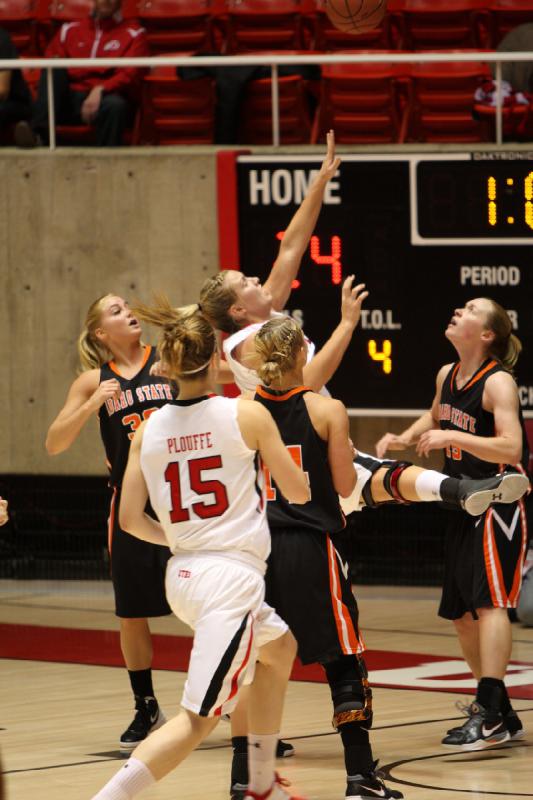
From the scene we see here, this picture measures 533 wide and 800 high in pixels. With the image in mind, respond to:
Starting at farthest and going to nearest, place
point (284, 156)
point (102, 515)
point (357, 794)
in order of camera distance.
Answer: point (102, 515) → point (284, 156) → point (357, 794)

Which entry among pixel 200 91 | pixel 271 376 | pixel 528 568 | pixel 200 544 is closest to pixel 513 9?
pixel 200 91

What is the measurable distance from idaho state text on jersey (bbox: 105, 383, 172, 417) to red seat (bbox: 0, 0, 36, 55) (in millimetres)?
7185

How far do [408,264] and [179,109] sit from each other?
2.82m

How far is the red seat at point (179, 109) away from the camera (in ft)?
39.4

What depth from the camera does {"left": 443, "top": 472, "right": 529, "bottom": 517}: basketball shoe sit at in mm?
5781

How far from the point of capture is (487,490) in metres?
5.79

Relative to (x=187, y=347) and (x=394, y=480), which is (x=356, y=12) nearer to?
(x=394, y=480)

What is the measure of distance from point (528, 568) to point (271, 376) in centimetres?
459

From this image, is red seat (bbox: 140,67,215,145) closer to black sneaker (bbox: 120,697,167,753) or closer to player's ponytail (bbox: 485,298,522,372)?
player's ponytail (bbox: 485,298,522,372)

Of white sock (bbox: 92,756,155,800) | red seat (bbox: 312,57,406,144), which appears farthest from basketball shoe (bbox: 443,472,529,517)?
red seat (bbox: 312,57,406,144)

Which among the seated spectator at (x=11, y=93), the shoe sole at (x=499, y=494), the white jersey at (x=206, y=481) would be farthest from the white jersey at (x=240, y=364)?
the seated spectator at (x=11, y=93)

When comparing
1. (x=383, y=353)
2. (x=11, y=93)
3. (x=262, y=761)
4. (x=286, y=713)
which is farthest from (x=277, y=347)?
(x=11, y=93)

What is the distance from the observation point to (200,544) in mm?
4848

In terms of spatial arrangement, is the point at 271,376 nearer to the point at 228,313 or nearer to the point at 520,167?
the point at 228,313
